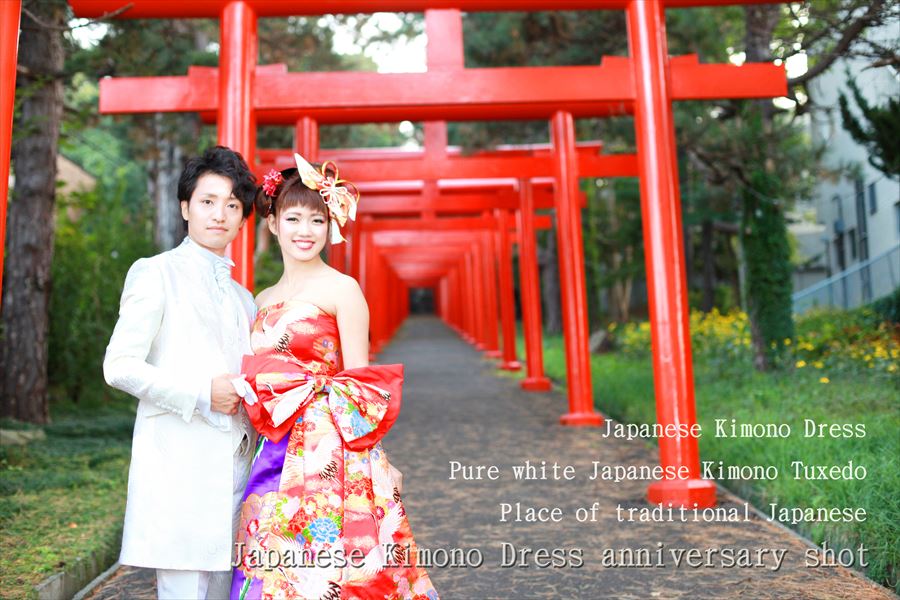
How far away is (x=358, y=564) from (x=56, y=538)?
2076mm

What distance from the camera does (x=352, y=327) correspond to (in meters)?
2.14

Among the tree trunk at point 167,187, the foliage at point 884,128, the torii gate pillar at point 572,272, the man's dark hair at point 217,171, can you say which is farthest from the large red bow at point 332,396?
the tree trunk at point 167,187

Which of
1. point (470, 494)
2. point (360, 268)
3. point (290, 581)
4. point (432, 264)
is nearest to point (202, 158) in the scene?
point (290, 581)

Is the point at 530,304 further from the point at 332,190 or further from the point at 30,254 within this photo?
the point at 332,190

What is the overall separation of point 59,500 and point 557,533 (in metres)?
2.55

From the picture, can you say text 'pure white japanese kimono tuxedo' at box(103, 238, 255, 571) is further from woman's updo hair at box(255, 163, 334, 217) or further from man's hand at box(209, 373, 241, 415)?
woman's updo hair at box(255, 163, 334, 217)

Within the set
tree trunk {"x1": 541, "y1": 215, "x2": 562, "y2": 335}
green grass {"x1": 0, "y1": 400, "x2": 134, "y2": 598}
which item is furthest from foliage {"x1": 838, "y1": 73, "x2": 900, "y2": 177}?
tree trunk {"x1": 541, "y1": 215, "x2": 562, "y2": 335}

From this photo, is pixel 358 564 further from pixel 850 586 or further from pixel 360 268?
pixel 360 268

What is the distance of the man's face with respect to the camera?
2.14 metres

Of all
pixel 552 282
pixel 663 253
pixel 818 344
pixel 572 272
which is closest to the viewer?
pixel 663 253

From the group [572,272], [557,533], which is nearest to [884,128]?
[572,272]

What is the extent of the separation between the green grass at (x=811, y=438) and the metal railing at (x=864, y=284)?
4.68 metres

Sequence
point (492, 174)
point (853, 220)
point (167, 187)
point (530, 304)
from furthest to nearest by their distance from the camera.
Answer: point (853, 220)
point (167, 187)
point (530, 304)
point (492, 174)

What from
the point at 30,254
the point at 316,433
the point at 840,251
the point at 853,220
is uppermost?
the point at 853,220
